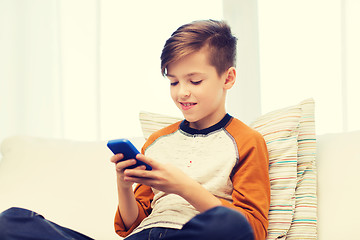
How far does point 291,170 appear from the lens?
1.19m

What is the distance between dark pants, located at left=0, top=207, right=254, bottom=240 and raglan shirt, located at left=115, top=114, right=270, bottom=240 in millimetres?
97

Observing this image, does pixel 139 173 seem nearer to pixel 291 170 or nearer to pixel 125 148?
pixel 125 148

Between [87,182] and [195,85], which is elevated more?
[195,85]

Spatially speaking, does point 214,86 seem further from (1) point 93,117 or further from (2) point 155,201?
(1) point 93,117

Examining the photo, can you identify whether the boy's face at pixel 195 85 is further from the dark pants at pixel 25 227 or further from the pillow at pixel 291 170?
the dark pants at pixel 25 227

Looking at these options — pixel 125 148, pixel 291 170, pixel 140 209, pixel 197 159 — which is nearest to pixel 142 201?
pixel 140 209

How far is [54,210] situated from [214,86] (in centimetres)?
73

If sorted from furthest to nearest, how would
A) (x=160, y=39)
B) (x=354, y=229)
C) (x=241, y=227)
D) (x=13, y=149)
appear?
1. (x=160, y=39)
2. (x=13, y=149)
3. (x=354, y=229)
4. (x=241, y=227)

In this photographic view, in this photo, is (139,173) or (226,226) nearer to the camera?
(226,226)

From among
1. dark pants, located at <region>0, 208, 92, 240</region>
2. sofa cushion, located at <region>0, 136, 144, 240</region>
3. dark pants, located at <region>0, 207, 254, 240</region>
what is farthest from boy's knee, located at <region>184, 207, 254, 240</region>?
sofa cushion, located at <region>0, 136, 144, 240</region>

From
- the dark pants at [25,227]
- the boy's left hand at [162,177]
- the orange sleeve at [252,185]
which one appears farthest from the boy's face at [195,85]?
the dark pants at [25,227]

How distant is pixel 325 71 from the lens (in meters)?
1.87

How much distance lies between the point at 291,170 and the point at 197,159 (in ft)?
0.89

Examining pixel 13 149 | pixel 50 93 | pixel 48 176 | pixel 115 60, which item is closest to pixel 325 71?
pixel 115 60
